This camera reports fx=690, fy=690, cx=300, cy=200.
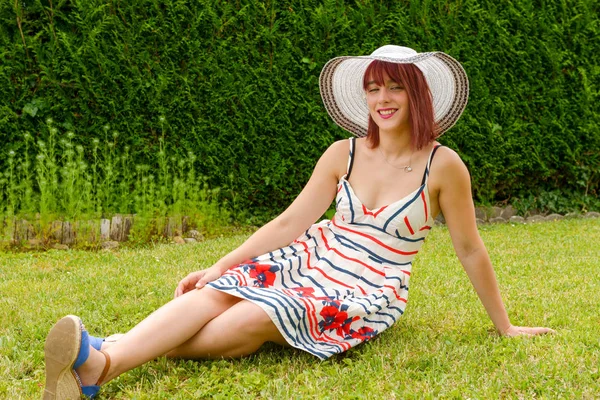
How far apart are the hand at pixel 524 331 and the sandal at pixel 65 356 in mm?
1822

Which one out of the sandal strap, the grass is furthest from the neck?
the sandal strap

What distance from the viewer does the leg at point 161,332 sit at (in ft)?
8.03

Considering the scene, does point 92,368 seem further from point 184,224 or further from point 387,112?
point 184,224

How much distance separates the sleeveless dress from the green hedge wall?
372 cm

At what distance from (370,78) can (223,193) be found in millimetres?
3985

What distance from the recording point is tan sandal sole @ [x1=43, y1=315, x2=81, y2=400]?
231cm

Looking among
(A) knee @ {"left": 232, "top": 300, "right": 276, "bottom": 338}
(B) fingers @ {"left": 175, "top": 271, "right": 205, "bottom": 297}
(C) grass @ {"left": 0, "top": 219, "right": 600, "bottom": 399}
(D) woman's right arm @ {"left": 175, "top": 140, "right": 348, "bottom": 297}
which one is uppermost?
(D) woman's right arm @ {"left": 175, "top": 140, "right": 348, "bottom": 297}

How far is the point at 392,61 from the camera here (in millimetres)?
2852

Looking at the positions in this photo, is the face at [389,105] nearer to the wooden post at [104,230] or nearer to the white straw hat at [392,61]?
the white straw hat at [392,61]

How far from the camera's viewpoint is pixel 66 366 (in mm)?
2311

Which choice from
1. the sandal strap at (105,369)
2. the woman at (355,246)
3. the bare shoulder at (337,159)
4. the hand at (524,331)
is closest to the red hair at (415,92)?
the woman at (355,246)

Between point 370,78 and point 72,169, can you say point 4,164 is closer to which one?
point 72,169

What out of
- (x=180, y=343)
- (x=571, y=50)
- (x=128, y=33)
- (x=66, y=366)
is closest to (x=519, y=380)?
(x=180, y=343)

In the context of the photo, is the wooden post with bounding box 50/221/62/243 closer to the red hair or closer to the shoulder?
the red hair
